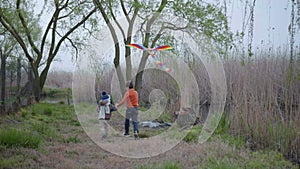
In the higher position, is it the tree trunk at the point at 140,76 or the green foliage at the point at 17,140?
the tree trunk at the point at 140,76

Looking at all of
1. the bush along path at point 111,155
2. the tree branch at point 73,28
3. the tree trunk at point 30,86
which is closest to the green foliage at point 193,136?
the bush along path at point 111,155

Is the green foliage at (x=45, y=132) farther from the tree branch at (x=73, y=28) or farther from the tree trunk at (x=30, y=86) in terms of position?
the tree branch at (x=73, y=28)

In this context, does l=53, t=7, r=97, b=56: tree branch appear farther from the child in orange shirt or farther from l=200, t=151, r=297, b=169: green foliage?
l=200, t=151, r=297, b=169: green foliage

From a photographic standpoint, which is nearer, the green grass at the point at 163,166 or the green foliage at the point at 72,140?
the green grass at the point at 163,166

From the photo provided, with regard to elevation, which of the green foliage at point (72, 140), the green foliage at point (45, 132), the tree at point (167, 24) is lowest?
the green foliage at point (72, 140)

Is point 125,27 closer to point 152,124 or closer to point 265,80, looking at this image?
point 152,124

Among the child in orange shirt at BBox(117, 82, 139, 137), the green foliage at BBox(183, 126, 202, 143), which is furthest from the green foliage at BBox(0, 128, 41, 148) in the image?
the green foliage at BBox(183, 126, 202, 143)

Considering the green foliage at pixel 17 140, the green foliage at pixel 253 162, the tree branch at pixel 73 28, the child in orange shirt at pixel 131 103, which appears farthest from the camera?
the tree branch at pixel 73 28

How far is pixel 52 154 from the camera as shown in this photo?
497cm

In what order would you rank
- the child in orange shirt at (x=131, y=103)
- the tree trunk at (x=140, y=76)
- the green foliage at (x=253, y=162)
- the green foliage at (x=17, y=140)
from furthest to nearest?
the tree trunk at (x=140, y=76), the child in orange shirt at (x=131, y=103), the green foliage at (x=17, y=140), the green foliage at (x=253, y=162)

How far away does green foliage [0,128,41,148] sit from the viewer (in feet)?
16.5

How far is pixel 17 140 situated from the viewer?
16.6 ft

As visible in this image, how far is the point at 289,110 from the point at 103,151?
3.08 meters

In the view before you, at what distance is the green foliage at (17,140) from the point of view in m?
5.02
